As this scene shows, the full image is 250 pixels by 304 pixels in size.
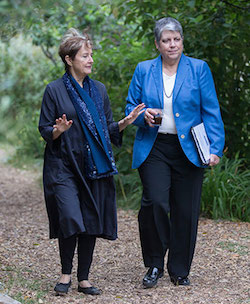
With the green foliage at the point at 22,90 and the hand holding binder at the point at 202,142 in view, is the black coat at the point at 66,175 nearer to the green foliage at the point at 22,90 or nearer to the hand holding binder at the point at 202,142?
the hand holding binder at the point at 202,142

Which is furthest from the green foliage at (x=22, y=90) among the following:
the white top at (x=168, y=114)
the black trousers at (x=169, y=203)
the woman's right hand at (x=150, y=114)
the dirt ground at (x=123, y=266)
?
the woman's right hand at (x=150, y=114)

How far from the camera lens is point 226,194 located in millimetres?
6434

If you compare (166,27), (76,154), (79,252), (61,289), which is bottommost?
(61,289)

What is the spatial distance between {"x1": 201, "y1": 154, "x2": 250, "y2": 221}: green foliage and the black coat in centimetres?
263

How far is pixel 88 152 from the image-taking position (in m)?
3.96

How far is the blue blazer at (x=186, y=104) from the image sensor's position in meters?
4.14

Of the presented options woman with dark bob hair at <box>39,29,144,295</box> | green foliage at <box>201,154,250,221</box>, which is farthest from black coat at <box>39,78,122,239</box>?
green foliage at <box>201,154,250,221</box>

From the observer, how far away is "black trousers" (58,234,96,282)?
3.97m

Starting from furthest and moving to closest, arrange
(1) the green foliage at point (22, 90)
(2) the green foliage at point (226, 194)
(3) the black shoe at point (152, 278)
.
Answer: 1. (1) the green foliage at point (22, 90)
2. (2) the green foliage at point (226, 194)
3. (3) the black shoe at point (152, 278)

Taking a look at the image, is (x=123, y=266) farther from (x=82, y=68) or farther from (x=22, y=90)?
(x=22, y=90)

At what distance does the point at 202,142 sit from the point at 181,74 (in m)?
0.50

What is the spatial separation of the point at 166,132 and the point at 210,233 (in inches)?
82.1

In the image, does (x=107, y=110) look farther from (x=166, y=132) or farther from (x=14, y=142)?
(x=14, y=142)

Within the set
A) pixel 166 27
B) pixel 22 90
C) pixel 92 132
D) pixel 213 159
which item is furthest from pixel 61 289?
pixel 22 90
